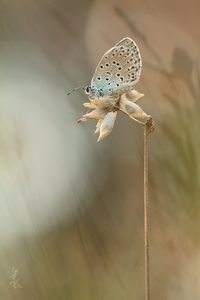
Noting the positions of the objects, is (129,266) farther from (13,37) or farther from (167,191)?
(13,37)

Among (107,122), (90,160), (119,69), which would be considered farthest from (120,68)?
(90,160)

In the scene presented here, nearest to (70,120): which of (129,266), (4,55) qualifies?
(4,55)

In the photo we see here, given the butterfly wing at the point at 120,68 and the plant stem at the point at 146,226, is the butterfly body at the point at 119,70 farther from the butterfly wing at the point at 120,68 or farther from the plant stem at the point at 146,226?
the plant stem at the point at 146,226

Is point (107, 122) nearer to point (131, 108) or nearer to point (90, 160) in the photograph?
point (131, 108)

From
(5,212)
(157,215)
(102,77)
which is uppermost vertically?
(102,77)

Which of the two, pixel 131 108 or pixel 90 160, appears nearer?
pixel 131 108

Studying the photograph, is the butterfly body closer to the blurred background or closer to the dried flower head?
the dried flower head

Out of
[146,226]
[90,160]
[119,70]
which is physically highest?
[119,70]
